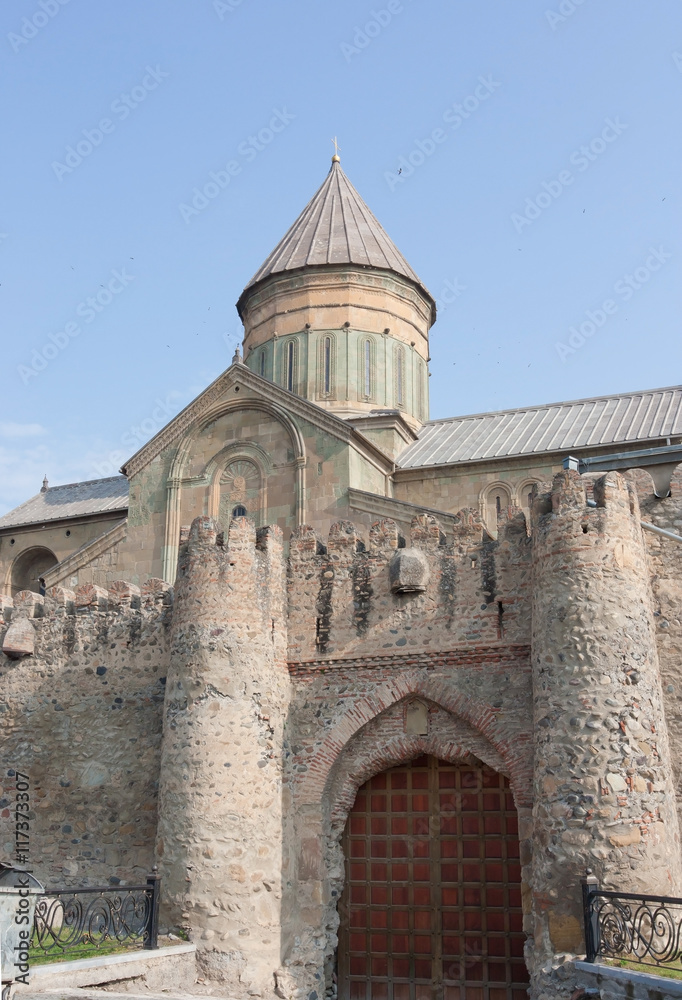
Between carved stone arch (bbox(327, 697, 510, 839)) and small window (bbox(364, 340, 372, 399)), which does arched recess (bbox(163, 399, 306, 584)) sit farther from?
carved stone arch (bbox(327, 697, 510, 839))

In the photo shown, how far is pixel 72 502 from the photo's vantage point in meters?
25.7

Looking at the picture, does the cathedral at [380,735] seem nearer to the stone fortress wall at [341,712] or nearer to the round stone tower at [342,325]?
the stone fortress wall at [341,712]

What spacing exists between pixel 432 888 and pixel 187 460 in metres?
12.5

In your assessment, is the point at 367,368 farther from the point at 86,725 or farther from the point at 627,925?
the point at 627,925

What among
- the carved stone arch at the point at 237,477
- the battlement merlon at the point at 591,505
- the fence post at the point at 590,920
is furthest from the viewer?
the carved stone arch at the point at 237,477

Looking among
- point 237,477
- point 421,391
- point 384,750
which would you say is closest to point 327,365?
point 421,391

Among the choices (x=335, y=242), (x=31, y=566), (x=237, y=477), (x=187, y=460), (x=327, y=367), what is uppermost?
(x=335, y=242)

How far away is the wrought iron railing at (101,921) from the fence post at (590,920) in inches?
156

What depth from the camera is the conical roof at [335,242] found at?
24.3 metres

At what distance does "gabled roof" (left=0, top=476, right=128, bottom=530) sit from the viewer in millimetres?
24641

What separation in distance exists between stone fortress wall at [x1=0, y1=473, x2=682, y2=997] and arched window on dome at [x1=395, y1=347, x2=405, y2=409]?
1306 cm

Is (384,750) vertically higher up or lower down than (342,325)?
lower down

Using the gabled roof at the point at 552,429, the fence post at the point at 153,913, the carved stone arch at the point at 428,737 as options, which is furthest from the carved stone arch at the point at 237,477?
the fence post at the point at 153,913

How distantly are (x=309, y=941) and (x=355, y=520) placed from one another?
9721 mm
